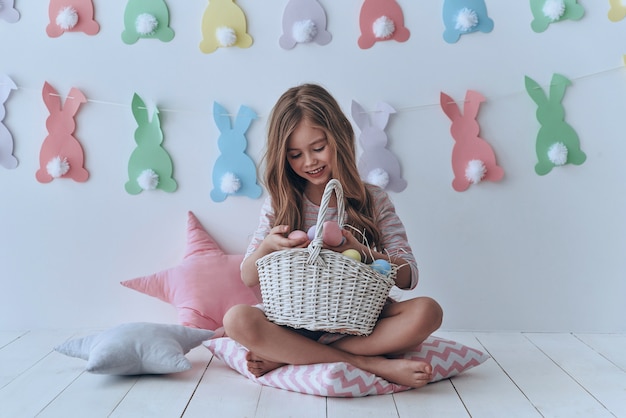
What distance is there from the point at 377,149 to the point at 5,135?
3.68ft

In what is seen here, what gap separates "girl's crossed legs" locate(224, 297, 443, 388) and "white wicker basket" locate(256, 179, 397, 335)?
0.07 m

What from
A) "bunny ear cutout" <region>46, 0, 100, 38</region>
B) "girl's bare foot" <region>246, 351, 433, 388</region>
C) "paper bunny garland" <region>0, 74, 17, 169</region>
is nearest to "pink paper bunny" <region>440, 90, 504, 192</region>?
"girl's bare foot" <region>246, 351, 433, 388</region>

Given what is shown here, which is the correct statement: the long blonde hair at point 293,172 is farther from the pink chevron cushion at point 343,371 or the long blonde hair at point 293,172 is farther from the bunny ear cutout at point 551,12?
the bunny ear cutout at point 551,12

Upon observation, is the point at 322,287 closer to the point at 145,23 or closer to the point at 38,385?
the point at 38,385

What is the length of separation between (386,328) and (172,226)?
88 centimetres

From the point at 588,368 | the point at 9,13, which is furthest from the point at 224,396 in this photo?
the point at 9,13

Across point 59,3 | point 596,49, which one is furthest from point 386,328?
point 59,3

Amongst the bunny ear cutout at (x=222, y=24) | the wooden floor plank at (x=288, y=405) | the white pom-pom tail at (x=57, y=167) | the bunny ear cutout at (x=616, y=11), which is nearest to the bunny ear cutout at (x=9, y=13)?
the white pom-pom tail at (x=57, y=167)

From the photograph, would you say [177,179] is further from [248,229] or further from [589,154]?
[589,154]

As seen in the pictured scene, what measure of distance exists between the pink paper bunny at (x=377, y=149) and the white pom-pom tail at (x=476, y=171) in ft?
0.63

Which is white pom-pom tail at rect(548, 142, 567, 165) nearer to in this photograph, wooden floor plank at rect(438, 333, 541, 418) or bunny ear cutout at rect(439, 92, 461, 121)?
bunny ear cutout at rect(439, 92, 461, 121)

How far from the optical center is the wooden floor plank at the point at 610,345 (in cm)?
193

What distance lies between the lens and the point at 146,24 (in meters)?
2.27

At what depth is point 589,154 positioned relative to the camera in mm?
2230
